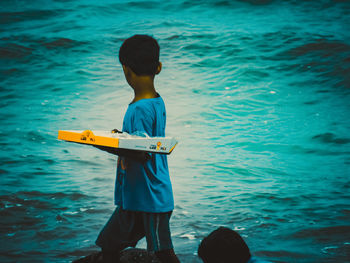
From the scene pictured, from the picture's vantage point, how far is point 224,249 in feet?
6.81

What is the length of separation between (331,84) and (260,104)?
2047 mm

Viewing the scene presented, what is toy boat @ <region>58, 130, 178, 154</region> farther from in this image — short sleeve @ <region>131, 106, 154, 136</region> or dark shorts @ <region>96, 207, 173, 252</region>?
dark shorts @ <region>96, 207, 173, 252</region>

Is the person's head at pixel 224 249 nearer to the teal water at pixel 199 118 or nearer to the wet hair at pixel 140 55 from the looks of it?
the wet hair at pixel 140 55

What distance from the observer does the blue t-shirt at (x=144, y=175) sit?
7.86ft

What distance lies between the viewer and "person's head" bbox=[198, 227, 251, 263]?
6.81 feet

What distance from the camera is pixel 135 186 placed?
2412mm

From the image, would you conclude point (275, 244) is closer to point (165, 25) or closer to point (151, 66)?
point (151, 66)

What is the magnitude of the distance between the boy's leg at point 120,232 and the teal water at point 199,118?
1368 mm

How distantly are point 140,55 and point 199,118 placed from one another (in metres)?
6.61

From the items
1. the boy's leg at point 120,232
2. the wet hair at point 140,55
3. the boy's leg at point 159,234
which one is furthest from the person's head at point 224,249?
the wet hair at point 140,55

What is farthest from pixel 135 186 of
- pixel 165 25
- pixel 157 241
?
pixel 165 25

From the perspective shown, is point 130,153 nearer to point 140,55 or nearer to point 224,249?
point 140,55

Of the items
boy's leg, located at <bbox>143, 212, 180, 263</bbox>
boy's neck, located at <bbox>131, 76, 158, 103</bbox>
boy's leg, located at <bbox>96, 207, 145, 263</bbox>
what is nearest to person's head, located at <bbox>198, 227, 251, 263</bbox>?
boy's leg, located at <bbox>143, 212, 180, 263</bbox>

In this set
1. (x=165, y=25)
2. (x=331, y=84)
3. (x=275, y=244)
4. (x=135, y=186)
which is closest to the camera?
(x=135, y=186)
